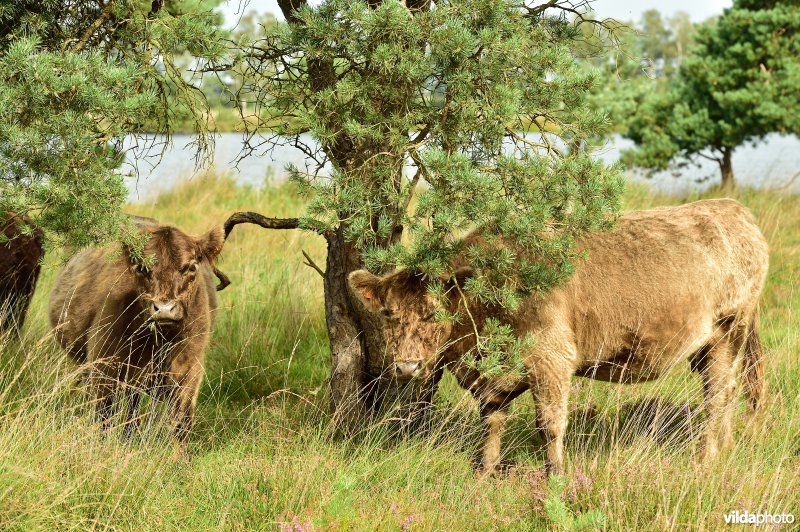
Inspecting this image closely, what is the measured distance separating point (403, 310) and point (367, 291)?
26 cm

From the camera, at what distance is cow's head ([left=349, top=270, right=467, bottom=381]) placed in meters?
5.57

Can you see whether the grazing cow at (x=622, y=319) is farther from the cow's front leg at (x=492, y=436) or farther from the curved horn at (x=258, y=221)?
the curved horn at (x=258, y=221)

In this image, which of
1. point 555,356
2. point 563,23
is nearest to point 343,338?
point 555,356

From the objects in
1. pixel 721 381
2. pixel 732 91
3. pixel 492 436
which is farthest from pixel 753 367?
pixel 732 91

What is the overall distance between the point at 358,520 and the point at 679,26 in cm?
8492

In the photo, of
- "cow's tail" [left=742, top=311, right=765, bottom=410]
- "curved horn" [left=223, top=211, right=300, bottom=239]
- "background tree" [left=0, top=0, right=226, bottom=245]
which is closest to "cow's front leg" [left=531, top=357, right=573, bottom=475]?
"cow's tail" [left=742, top=311, right=765, bottom=410]

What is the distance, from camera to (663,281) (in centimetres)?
641

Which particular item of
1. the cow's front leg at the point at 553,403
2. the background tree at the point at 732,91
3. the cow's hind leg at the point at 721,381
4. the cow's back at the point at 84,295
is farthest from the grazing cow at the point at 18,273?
the background tree at the point at 732,91

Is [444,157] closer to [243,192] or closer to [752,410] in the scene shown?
[752,410]

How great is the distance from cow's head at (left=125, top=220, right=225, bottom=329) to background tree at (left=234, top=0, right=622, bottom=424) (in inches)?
50.7

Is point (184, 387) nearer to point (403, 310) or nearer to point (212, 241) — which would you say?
point (212, 241)

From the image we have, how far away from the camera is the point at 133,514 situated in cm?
454

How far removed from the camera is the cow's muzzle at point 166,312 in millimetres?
6020

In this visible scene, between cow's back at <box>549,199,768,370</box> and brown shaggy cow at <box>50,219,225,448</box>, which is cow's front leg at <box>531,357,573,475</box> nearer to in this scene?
cow's back at <box>549,199,768,370</box>
